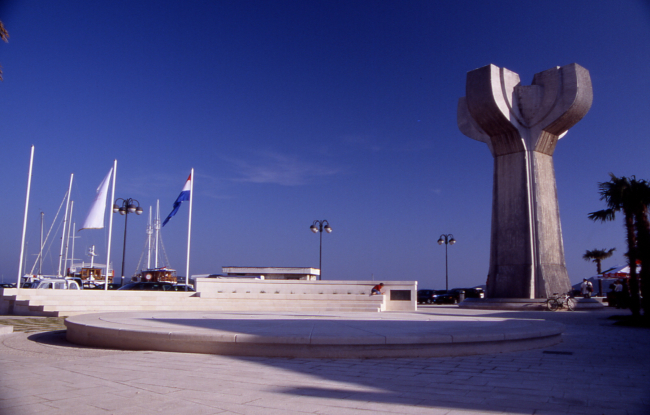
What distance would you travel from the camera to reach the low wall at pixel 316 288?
902 inches

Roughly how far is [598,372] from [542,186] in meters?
21.5

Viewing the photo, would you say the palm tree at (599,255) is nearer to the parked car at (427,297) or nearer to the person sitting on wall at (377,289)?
the parked car at (427,297)

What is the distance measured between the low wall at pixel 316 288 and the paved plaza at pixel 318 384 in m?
14.4

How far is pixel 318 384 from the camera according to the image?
5.62 meters

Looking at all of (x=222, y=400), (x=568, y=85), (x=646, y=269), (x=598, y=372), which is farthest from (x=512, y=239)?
(x=222, y=400)

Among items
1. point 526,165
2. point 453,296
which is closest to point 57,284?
point 526,165

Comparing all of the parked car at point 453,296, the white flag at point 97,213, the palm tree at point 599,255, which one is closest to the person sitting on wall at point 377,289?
the white flag at point 97,213

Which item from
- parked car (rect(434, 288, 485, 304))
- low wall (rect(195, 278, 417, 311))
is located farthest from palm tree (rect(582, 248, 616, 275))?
low wall (rect(195, 278, 417, 311))

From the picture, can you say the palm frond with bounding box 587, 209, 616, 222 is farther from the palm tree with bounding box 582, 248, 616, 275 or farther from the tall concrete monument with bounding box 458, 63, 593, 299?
the palm tree with bounding box 582, 248, 616, 275

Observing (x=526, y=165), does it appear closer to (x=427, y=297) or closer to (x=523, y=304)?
(x=523, y=304)

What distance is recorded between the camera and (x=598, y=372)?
665 cm

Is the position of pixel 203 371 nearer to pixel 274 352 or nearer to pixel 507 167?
pixel 274 352

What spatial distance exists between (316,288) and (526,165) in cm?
1380

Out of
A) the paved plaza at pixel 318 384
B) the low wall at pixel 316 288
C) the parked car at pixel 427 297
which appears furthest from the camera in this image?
the parked car at pixel 427 297
